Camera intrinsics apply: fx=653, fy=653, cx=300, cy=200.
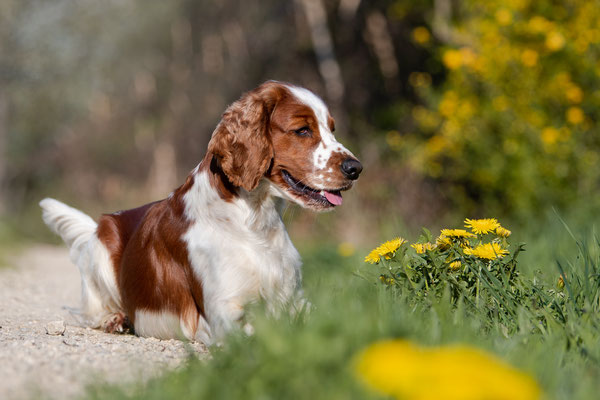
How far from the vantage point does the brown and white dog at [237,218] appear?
3217 millimetres

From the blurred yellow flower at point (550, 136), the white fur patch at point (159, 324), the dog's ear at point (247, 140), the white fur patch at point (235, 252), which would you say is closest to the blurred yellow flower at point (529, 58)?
the blurred yellow flower at point (550, 136)

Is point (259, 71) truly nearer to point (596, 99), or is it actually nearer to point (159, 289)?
point (596, 99)

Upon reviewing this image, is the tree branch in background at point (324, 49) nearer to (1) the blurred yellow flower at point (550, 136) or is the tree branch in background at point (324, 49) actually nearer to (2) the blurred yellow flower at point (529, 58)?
(2) the blurred yellow flower at point (529, 58)

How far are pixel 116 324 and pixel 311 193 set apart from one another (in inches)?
58.8

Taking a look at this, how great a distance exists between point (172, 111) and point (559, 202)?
13.2m

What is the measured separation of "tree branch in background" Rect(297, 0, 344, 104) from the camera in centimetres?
1170

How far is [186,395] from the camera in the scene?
180 cm

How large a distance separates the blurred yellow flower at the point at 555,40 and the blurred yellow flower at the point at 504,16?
50 cm

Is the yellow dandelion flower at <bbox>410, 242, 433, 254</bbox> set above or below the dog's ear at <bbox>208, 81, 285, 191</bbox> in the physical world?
below

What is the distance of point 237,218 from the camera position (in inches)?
129

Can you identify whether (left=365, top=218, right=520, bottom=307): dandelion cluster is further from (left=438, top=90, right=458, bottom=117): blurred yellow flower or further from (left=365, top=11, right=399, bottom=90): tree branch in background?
(left=365, top=11, right=399, bottom=90): tree branch in background

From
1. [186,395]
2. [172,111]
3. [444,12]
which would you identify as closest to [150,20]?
[172,111]

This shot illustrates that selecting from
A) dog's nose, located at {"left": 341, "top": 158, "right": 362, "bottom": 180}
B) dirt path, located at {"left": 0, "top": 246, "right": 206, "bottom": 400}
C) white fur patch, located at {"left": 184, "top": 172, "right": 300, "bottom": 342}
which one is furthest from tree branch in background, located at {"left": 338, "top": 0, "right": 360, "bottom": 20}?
white fur patch, located at {"left": 184, "top": 172, "right": 300, "bottom": 342}

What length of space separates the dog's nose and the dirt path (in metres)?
1.14
